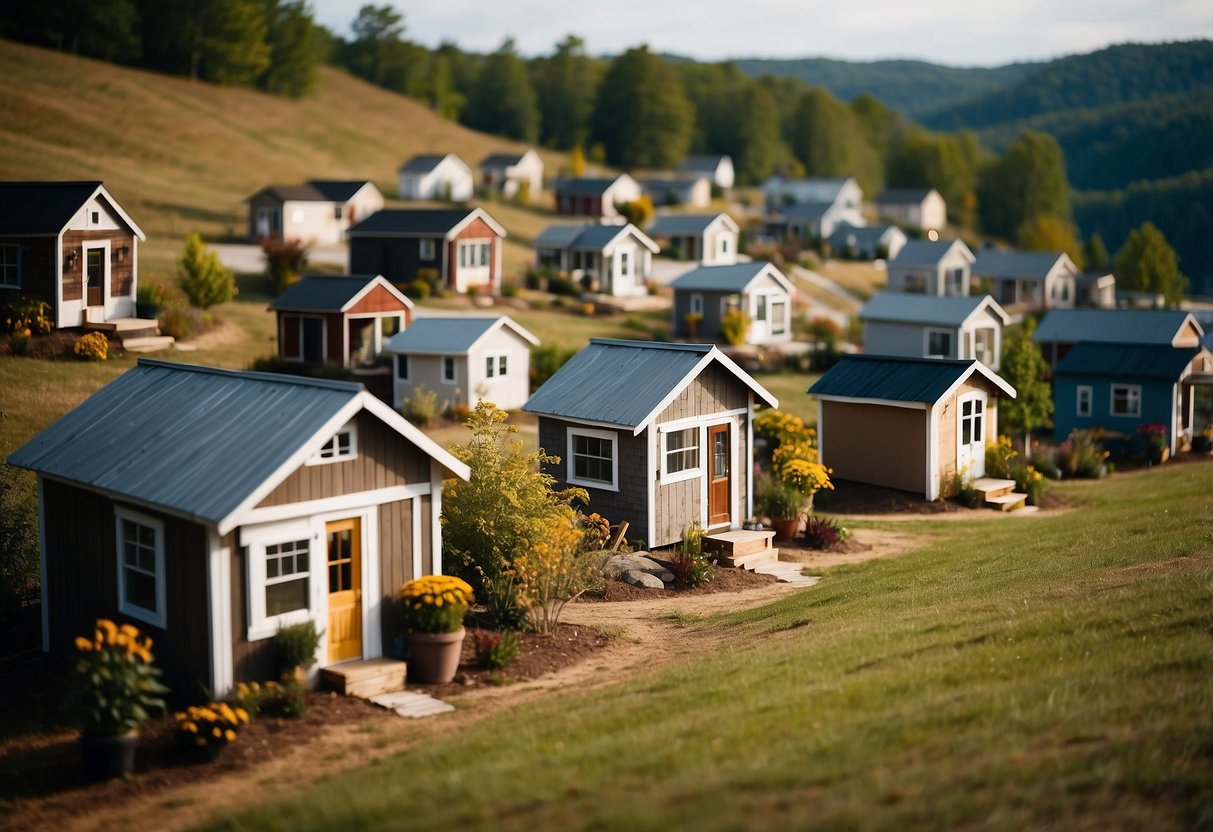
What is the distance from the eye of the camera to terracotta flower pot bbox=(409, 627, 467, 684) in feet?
50.4

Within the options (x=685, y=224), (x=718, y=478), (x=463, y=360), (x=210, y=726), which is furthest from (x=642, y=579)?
(x=685, y=224)

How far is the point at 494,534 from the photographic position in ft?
60.3

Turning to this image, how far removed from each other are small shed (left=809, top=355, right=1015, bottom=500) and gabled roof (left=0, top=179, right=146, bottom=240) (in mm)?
22058

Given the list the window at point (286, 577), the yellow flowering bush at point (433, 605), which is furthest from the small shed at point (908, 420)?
the window at point (286, 577)

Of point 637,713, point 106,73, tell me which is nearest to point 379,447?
point 637,713

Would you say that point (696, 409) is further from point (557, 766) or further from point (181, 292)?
point (181, 292)

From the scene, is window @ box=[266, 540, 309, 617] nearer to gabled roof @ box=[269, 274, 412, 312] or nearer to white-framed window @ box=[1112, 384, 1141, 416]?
gabled roof @ box=[269, 274, 412, 312]

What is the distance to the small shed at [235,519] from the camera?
47.1 feet

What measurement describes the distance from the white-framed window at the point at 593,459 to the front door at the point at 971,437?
11.4 metres

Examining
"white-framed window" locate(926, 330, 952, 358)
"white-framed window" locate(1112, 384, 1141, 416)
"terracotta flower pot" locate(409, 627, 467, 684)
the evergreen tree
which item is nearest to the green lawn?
"terracotta flower pot" locate(409, 627, 467, 684)

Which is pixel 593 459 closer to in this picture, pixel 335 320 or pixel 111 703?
pixel 111 703

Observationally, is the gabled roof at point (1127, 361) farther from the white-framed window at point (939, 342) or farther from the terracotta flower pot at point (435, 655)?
the terracotta flower pot at point (435, 655)

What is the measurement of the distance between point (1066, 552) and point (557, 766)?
13.1 metres

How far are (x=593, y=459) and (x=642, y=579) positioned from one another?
3163 millimetres
